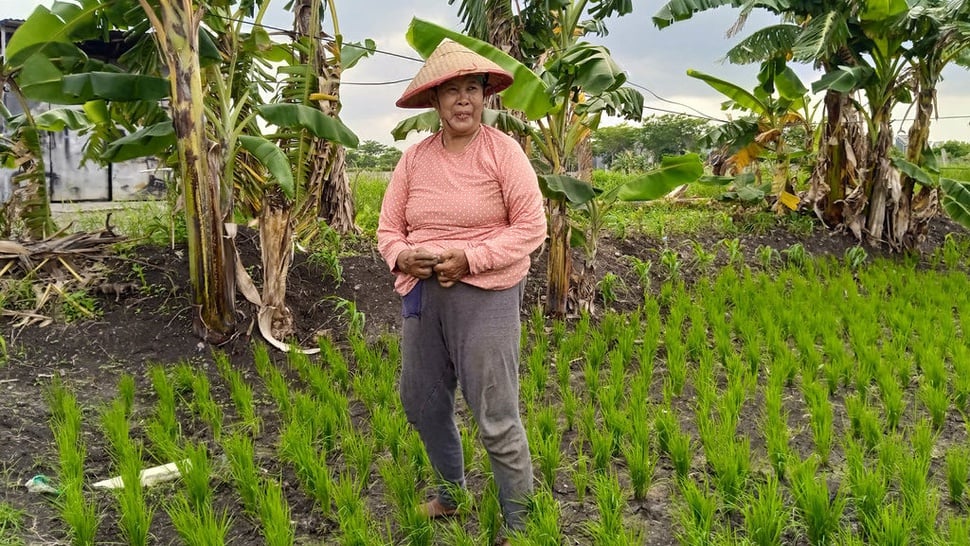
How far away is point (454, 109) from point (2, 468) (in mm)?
2264

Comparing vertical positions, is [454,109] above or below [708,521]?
above

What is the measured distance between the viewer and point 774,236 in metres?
7.71

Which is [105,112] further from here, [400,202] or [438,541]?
[438,541]

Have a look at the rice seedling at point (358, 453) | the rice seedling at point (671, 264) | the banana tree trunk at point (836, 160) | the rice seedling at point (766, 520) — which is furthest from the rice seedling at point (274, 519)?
the banana tree trunk at point (836, 160)

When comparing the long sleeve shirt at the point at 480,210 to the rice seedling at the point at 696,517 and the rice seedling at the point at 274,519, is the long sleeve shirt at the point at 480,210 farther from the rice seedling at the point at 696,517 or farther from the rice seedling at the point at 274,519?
Result: the rice seedling at the point at 696,517

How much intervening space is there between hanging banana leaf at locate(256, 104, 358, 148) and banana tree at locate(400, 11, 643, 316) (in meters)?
0.73

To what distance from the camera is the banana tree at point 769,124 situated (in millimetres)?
7469

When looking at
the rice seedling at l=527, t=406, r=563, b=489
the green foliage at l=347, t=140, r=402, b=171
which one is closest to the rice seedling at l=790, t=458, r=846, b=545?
the rice seedling at l=527, t=406, r=563, b=489

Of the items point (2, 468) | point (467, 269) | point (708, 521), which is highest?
point (467, 269)

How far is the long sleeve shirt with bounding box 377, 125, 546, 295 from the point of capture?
6.70 feet

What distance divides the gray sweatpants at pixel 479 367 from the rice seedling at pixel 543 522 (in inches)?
1.3

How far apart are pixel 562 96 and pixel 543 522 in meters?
3.01

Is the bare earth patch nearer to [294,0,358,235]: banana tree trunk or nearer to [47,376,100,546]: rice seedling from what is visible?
[47,376,100,546]: rice seedling

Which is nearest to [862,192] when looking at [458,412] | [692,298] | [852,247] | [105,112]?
[852,247]
